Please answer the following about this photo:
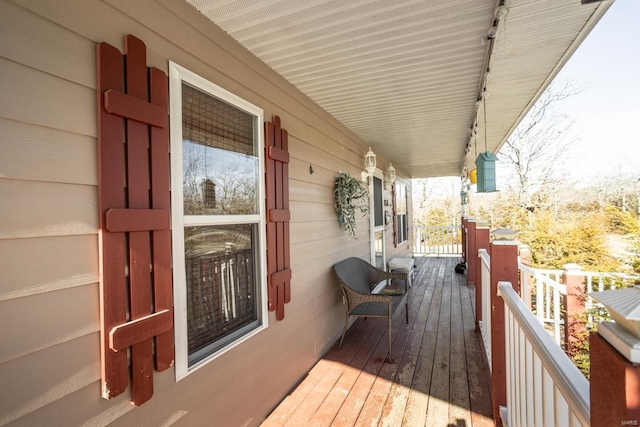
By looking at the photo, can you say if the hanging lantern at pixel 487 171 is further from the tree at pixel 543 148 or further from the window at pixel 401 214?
the tree at pixel 543 148

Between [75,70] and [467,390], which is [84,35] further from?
[467,390]

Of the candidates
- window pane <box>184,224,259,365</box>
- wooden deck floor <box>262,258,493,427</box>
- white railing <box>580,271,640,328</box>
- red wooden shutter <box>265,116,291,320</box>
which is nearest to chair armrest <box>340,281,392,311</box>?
wooden deck floor <box>262,258,493,427</box>

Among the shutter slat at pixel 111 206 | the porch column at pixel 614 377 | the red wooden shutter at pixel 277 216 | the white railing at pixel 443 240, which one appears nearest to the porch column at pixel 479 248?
the red wooden shutter at pixel 277 216

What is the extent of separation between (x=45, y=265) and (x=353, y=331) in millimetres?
3287

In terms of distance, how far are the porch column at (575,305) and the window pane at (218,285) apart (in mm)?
3148

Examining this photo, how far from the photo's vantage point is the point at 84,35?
1183mm

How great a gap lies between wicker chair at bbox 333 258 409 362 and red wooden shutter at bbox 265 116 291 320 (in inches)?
37.6

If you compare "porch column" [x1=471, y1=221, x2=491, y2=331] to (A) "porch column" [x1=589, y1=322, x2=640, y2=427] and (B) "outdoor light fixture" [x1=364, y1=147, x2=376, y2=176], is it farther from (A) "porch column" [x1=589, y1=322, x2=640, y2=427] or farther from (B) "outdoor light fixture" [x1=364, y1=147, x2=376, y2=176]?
(A) "porch column" [x1=589, y1=322, x2=640, y2=427]

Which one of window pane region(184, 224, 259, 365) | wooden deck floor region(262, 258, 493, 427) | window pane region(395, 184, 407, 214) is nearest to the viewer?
window pane region(184, 224, 259, 365)

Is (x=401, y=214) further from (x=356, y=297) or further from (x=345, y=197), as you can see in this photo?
A: (x=356, y=297)

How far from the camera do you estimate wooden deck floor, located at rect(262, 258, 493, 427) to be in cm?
220

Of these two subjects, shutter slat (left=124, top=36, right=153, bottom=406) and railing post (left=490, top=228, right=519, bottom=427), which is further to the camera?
railing post (left=490, top=228, right=519, bottom=427)

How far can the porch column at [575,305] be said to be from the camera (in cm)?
325

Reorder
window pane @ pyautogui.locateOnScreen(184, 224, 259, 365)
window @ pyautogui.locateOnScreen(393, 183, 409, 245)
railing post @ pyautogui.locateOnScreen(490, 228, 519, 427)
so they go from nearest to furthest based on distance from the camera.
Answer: window pane @ pyautogui.locateOnScreen(184, 224, 259, 365) → railing post @ pyautogui.locateOnScreen(490, 228, 519, 427) → window @ pyautogui.locateOnScreen(393, 183, 409, 245)
